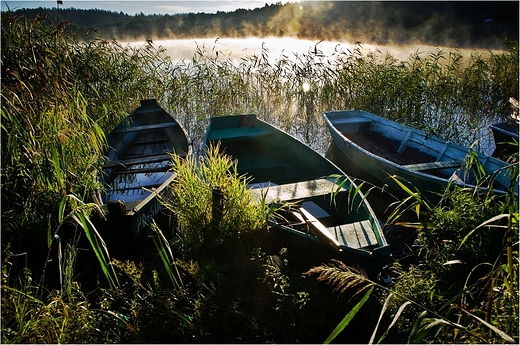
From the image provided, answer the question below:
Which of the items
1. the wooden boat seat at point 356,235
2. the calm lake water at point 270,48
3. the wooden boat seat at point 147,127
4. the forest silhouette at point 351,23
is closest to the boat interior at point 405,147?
the wooden boat seat at point 356,235

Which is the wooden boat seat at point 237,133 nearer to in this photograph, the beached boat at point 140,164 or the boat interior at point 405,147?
the beached boat at point 140,164

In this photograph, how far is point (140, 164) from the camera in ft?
16.2

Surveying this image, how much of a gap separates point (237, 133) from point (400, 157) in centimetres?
221

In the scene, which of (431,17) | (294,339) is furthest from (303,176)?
(431,17)

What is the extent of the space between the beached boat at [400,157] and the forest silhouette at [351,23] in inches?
393

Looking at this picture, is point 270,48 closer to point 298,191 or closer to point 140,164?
point 140,164

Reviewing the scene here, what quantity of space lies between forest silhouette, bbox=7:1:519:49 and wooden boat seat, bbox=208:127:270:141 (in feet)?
33.0

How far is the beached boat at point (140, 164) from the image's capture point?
326 cm

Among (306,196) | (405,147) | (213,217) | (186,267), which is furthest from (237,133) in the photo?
(186,267)

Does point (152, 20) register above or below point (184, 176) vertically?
above

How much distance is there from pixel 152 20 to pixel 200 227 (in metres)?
17.6

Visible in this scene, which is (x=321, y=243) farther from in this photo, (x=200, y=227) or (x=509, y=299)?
(x=509, y=299)

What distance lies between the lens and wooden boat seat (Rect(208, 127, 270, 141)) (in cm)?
552

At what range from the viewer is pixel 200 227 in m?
3.10
